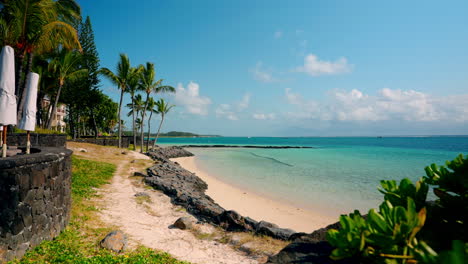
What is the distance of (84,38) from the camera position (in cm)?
3222

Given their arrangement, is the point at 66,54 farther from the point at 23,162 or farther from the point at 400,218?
the point at 400,218

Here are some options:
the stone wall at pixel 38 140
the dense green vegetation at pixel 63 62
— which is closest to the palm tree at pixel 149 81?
the dense green vegetation at pixel 63 62

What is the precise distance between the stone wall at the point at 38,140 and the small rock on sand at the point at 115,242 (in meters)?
10.4

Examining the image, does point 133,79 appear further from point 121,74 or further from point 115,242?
point 115,242

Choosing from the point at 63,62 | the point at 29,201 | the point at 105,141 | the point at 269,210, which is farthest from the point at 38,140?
the point at 105,141

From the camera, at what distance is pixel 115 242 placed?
492 cm

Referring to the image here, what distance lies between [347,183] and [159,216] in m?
13.7

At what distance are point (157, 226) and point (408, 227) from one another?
6.66 meters

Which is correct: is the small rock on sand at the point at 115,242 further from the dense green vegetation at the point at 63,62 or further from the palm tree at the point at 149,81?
the palm tree at the point at 149,81

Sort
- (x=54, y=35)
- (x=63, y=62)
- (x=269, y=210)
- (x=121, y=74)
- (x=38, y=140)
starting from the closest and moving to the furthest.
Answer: (x=269, y=210)
(x=54, y=35)
(x=38, y=140)
(x=63, y=62)
(x=121, y=74)

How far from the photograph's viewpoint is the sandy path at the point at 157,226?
202 inches

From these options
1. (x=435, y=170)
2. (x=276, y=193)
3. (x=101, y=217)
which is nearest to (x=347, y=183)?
(x=276, y=193)

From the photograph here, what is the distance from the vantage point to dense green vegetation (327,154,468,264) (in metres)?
1.00

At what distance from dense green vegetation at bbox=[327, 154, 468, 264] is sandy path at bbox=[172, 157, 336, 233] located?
7.17 meters
